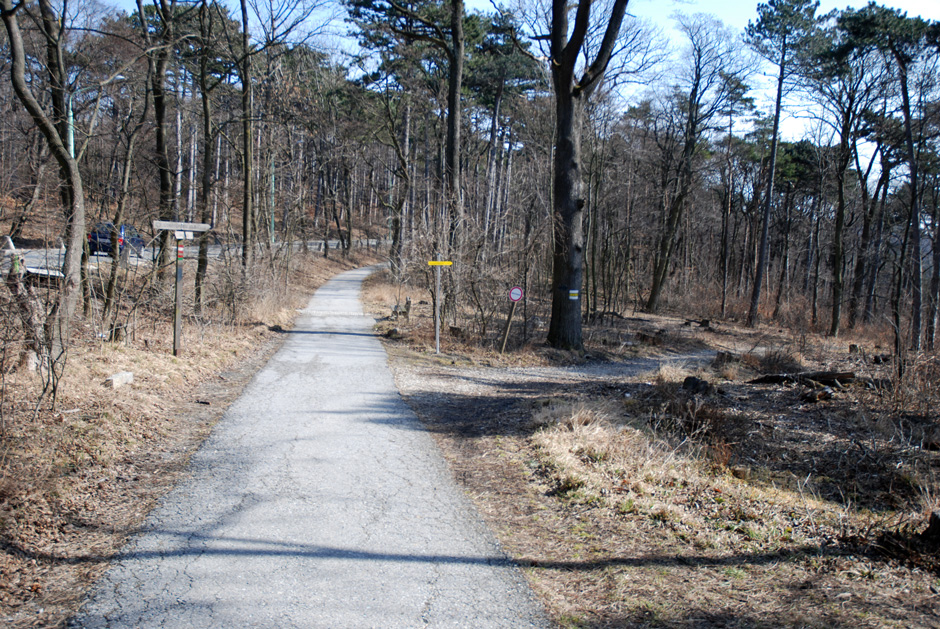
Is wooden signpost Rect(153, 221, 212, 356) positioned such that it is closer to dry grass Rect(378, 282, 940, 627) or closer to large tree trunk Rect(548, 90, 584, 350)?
dry grass Rect(378, 282, 940, 627)

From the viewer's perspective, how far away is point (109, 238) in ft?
34.8

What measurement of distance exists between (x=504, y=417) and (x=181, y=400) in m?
4.59

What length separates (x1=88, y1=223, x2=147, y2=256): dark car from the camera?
985 cm

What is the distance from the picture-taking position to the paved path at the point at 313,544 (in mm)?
3363

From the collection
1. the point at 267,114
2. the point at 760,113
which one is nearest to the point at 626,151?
the point at 760,113

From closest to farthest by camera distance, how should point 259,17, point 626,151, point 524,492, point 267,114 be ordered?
point 524,492
point 259,17
point 267,114
point 626,151

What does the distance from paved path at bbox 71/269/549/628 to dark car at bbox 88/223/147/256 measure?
15.2 ft

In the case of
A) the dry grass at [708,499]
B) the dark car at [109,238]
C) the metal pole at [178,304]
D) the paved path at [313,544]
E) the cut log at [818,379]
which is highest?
the dark car at [109,238]

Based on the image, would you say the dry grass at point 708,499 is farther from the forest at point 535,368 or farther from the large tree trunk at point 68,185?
the large tree trunk at point 68,185

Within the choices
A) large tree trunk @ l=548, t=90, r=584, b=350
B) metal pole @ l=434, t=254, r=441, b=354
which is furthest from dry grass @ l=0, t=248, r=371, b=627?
large tree trunk @ l=548, t=90, r=584, b=350

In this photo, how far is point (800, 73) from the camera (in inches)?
985

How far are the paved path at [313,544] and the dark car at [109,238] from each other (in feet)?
15.2

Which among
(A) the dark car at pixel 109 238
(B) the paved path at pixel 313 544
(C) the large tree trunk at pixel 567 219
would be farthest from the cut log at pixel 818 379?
(A) the dark car at pixel 109 238

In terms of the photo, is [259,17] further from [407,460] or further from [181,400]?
[407,460]
